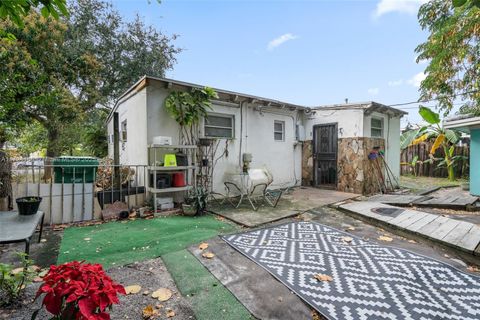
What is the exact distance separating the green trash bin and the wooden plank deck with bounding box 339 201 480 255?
564cm

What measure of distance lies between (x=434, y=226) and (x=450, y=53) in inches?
260

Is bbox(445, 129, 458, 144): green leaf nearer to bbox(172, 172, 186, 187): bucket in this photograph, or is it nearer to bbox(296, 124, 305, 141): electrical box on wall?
bbox(296, 124, 305, 141): electrical box on wall

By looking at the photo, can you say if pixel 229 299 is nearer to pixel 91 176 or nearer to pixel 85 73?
pixel 91 176

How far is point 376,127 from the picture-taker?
850 centimetres

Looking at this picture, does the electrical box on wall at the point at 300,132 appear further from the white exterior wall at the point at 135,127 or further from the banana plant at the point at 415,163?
the banana plant at the point at 415,163

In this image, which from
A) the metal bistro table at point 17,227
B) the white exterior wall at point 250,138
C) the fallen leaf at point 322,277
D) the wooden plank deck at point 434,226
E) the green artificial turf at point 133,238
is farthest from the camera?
the white exterior wall at point 250,138

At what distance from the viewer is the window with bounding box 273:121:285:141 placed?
8090 mm

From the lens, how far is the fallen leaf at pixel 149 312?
1.96 m

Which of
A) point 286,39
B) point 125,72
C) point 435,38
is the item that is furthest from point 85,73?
point 435,38

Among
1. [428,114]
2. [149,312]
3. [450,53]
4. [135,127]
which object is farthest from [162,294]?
[450,53]

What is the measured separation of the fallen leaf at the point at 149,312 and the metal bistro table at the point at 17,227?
132cm

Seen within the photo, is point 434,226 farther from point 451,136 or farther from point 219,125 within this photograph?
point 451,136

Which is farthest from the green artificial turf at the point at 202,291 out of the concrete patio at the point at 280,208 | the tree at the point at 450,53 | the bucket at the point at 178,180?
the tree at the point at 450,53

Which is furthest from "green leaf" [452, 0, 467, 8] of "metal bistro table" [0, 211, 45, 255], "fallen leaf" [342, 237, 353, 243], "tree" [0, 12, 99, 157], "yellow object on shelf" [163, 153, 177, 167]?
"tree" [0, 12, 99, 157]
